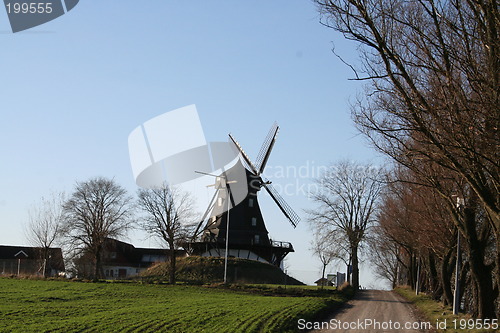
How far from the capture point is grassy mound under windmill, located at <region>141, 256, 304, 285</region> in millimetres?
59125

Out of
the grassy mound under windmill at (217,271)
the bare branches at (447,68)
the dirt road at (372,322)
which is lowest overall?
the dirt road at (372,322)

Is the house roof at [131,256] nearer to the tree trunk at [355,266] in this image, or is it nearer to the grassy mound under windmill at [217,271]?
the grassy mound under windmill at [217,271]

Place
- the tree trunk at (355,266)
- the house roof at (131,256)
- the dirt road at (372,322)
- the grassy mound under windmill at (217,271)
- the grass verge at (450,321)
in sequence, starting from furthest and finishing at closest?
the house roof at (131,256), the grassy mound under windmill at (217,271), the tree trunk at (355,266), the dirt road at (372,322), the grass verge at (450,321)

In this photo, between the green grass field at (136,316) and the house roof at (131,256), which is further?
the house roof at (131,256)

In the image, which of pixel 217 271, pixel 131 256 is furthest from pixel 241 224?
pixel 131 256

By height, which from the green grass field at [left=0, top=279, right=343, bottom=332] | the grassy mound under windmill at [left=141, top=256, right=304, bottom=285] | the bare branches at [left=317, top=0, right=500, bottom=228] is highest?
the bare branches at [left=317, top=0, right=500, bottom=228]

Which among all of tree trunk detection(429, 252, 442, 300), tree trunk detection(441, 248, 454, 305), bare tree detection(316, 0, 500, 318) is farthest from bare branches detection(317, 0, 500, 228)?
tree trunk detection(429, 252, 442, 300)

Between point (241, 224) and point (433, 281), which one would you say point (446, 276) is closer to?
point (433, 281)

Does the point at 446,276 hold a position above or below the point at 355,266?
below

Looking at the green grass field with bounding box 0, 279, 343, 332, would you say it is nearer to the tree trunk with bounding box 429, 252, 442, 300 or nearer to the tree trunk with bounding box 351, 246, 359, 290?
the tree trunk with bounding box 429, 252, 442, 300

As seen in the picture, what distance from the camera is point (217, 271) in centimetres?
5972

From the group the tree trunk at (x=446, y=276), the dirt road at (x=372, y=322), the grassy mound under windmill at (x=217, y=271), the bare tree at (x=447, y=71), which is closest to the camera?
the bare tree at (x=447, y=71)

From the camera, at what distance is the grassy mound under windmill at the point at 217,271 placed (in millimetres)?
59125

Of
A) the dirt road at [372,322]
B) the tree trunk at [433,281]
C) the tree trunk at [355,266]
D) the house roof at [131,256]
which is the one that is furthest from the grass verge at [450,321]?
the house roof at [131,256]
